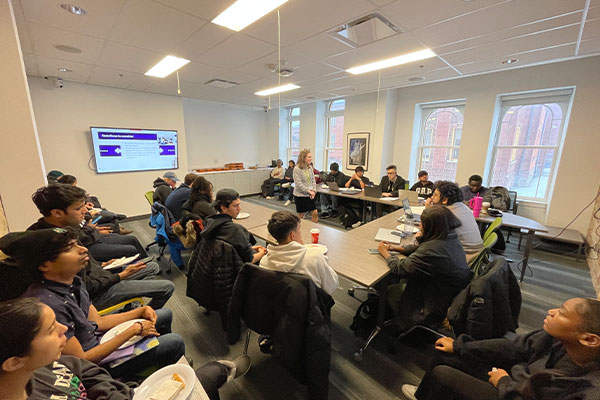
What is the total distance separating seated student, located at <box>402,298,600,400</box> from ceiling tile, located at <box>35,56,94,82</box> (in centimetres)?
557

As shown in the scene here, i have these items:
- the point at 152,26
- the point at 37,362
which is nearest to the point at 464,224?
the point at 37,362

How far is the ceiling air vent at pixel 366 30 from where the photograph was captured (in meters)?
2.32

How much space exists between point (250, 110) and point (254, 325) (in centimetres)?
808

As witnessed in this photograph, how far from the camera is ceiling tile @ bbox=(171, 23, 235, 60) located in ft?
8.09

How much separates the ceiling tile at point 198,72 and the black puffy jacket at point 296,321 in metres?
3.54

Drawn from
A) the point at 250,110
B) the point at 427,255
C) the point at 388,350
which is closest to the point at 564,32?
the point at 427,255

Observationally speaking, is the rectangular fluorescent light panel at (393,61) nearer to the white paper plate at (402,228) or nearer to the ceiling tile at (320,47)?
the ceiling tile at (320,47)

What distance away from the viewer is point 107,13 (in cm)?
215

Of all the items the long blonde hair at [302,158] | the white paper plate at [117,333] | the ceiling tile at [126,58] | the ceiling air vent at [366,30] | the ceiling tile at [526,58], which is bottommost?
the white paper plate at [117,333]

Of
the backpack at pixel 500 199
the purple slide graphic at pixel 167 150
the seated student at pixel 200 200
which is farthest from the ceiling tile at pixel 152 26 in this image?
the backpack at pixel 500 199

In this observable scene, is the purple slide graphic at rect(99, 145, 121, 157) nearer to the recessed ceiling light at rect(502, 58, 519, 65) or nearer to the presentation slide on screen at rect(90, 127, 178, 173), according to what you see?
the presentation slide on screen at rect(90, 127, 178, 173)

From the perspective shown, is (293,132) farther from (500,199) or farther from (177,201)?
(500,199)

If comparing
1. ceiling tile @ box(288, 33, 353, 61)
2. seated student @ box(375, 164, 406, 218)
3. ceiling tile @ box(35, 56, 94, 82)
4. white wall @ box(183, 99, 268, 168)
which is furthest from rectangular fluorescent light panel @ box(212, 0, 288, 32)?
white wall @ box(183, 99, 268, 168)

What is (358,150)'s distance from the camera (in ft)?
21.2
